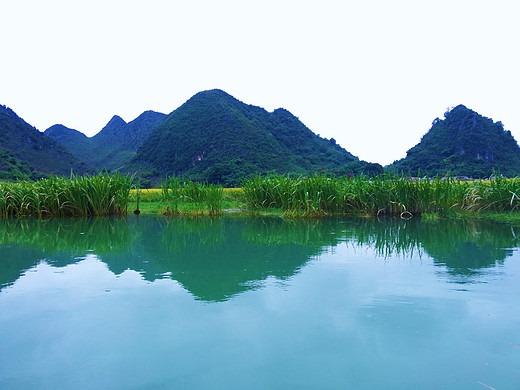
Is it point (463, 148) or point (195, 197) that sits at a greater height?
point (463, 148)

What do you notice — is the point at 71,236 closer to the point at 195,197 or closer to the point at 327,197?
the point at 195,197

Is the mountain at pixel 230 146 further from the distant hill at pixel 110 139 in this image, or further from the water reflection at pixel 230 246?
the water reflection at pixel 230 246

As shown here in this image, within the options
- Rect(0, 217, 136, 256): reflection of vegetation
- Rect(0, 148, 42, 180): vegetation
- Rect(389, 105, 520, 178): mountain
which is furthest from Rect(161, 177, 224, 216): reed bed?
Rect(389, 105, 520, 178): mountain

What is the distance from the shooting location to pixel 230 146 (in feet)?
188

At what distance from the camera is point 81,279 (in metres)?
3.28

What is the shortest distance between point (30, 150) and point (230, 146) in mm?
26855

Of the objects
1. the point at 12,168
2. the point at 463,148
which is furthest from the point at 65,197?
the point at 463,148

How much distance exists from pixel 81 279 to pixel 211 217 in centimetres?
580

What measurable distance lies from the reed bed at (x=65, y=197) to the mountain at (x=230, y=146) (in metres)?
34.5

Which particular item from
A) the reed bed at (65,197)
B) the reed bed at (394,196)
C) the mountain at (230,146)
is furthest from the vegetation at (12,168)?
the reed bed at (394,196)

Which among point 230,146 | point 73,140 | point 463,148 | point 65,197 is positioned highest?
point 73,140

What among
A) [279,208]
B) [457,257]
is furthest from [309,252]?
[279,208]

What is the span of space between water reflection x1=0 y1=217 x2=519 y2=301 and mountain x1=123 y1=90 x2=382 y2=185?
122 ft

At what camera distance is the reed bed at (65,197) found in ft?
28.7
